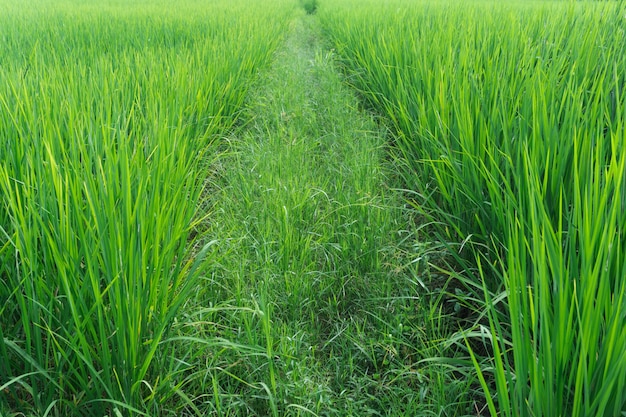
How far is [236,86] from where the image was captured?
326cm

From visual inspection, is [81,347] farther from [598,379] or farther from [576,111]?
[576,111]

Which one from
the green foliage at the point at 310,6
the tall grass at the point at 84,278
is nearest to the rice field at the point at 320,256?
the tall grass at the point at 84,278

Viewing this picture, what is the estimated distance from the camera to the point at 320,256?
187 cm

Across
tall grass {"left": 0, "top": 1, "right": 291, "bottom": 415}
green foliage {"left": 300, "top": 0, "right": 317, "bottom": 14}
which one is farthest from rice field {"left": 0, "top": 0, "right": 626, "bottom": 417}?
green foliage {"left": 300, "top": 0, "right": 317, "bottom": 14}

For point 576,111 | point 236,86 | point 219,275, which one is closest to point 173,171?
point 219,275

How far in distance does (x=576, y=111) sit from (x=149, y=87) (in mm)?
1698

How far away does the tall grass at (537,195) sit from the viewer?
78 centimetres

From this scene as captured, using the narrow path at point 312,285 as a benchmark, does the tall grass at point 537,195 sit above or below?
above

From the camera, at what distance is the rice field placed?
913 mm

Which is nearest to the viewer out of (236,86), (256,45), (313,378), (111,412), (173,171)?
(111,412)

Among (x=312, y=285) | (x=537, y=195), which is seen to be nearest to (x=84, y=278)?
(x=312, y=285)

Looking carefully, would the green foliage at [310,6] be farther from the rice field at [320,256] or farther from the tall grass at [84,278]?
the tall grass at [84,278]

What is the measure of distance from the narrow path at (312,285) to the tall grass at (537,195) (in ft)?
0.79

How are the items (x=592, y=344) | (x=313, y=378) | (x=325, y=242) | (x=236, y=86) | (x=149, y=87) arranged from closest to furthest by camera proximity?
(x=592, y=344)
(x=313, y=378)
(x=325, y=242)
(x=149, y=87)
(x=236, y=86)
